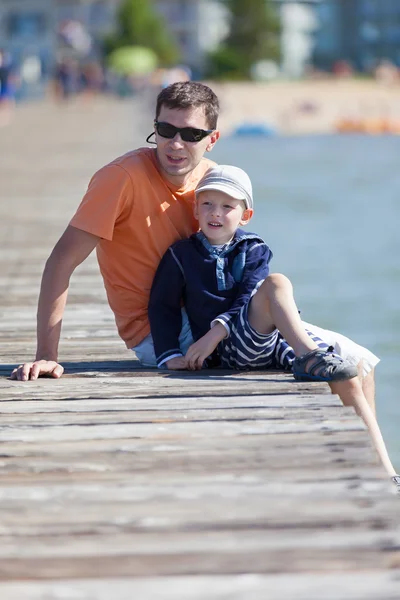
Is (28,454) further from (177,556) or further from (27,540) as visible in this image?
(177,556)

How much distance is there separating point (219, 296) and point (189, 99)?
73 cm

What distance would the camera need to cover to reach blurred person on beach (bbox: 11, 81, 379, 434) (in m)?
4.25

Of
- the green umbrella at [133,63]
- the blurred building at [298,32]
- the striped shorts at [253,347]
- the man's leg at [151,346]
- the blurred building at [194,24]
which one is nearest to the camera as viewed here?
the striped shorts at [253,347]

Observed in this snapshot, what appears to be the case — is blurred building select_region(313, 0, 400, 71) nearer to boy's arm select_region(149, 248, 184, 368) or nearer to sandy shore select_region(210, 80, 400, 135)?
sandy shore select_region(210, 80, 400, 135)

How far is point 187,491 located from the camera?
2.94 m

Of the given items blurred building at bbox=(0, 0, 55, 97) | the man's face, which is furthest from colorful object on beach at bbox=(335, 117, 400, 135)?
blurred building at bbox=(0, 0, 55, 97)

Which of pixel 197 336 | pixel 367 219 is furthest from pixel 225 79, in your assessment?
pixel 197 336

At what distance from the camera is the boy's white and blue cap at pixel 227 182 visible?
421 centimetres

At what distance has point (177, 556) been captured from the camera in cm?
258

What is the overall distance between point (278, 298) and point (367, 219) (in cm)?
1660

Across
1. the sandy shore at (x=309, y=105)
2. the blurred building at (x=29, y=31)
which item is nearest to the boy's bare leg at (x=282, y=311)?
the sandy shore at (x=309, y=105)

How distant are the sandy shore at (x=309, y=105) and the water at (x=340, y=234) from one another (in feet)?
37.6

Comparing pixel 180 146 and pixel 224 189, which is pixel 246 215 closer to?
pixel 224 189

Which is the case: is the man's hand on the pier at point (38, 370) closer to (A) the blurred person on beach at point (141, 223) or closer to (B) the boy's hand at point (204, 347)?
(A) the blurred person on beach at point (141, 223)
